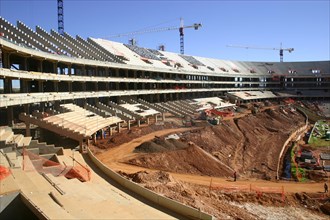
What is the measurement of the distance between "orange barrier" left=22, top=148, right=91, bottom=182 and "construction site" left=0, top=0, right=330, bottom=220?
0.26 feet

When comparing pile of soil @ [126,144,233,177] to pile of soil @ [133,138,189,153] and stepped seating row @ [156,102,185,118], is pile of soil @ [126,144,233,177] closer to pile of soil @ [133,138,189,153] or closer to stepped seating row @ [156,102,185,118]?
pile of soil @ [133,138,189,153]

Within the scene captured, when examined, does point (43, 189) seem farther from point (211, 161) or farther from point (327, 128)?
point (327, 128)

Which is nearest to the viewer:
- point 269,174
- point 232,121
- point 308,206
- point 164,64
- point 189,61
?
point 308,206

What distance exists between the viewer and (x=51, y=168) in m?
17.2

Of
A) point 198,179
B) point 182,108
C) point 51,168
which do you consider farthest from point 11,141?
point 182,108

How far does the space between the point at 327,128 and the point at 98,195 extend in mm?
57691

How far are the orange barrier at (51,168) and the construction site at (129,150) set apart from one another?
80mm

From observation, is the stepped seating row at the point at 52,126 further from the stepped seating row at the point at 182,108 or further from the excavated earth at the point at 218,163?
the stepped seating row at the point at 182,108

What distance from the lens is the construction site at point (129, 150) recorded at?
1410 centimetres

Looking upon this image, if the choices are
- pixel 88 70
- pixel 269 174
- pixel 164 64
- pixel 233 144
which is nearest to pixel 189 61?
pixel 164 64

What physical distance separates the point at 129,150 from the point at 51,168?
49.1 ft

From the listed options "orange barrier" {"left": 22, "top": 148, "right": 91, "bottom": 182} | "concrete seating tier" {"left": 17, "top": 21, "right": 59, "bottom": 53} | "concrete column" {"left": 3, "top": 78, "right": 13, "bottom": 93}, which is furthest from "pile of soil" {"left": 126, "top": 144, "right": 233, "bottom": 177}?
"concrete seating tier" {"left": 17, "top": 21, "right": 59, "bottom": 53}

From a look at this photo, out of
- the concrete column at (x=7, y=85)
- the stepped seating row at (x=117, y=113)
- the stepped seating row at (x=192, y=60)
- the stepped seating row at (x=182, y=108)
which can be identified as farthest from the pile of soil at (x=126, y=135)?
the stepped seating row at (x=192, y=60)

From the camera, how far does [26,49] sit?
29.6 m
